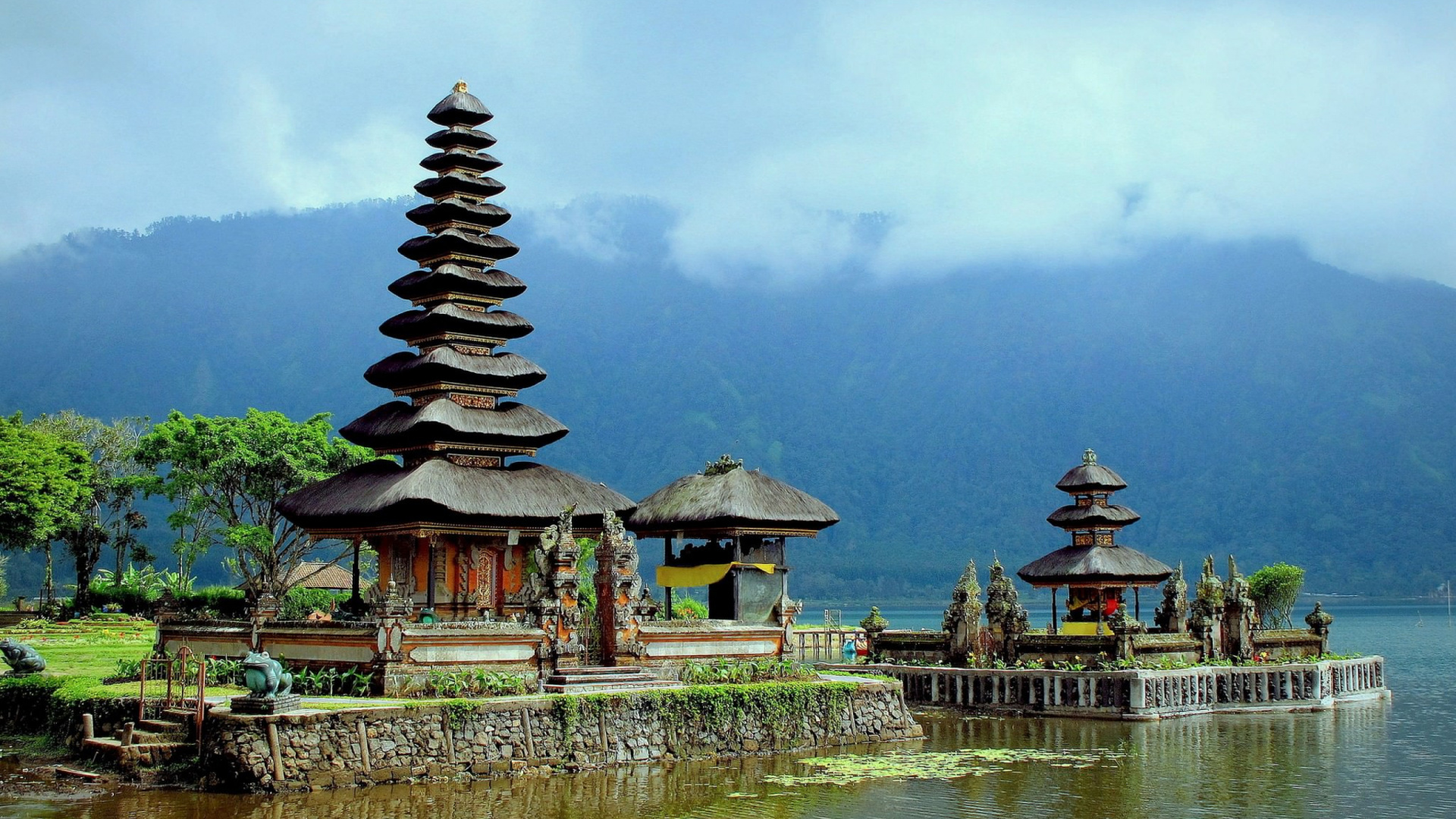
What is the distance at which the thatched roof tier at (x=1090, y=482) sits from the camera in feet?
150

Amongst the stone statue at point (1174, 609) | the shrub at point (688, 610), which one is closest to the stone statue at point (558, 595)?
the shrub at point (688, 610)

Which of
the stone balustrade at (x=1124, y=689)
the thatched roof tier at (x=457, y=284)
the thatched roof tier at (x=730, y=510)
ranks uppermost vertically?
the thatched roof tier at (x=457, y=284)

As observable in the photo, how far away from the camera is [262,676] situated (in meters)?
23.5

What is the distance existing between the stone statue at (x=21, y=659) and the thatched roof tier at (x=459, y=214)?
13.9 meters

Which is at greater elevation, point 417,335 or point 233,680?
point 417,335

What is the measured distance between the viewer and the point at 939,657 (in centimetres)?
4119

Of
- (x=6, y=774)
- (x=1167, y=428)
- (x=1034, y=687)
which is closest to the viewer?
(x=6, y=774)

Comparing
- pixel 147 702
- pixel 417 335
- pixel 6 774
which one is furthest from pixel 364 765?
pixel 417 335

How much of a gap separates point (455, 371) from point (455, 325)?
1.66m

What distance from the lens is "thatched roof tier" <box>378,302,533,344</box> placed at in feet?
118

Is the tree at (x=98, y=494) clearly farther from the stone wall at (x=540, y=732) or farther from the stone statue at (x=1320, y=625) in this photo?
the stone statue at (x=1320, y=625)

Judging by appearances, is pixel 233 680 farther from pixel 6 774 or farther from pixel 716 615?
pixel 716 615

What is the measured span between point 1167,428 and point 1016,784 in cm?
17797

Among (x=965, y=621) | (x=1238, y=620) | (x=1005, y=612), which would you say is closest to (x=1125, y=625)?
(x=1005, y=612)
